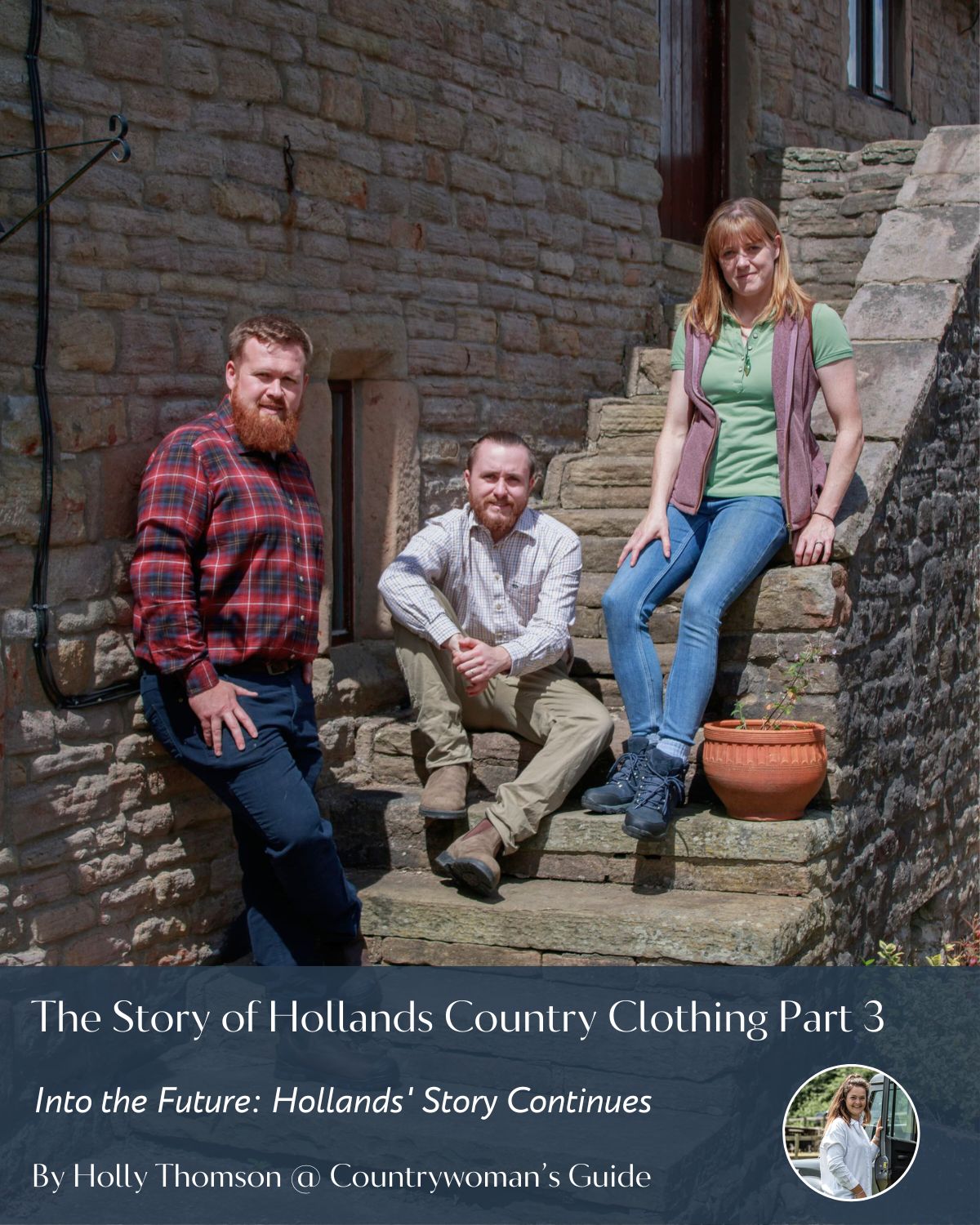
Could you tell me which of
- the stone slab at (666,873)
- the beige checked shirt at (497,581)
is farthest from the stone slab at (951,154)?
the stone slab at (666,873)

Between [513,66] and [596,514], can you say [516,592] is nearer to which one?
[596,514]

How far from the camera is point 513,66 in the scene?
273 inches

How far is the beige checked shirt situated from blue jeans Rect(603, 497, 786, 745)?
187 millimetres

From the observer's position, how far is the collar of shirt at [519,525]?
17.1 feet

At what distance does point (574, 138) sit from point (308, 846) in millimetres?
4289

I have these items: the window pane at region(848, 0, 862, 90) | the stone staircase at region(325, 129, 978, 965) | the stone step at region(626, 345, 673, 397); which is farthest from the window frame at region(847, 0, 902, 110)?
the stone staircase at region(325, 129, 978, 965)

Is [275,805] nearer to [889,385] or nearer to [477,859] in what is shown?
[477,859]

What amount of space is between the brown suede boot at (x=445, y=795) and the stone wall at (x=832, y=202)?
4.95m

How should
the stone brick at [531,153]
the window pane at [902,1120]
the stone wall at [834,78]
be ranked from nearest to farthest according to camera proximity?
the window pane at [902,1120] → the stone brick at [531,153] → the stone wall at [834,78]

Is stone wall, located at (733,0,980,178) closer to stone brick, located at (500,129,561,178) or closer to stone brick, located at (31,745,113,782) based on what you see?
stone brick, located at (500,129,561,178)

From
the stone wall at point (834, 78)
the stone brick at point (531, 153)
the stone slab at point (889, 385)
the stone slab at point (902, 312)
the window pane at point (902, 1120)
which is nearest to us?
the window pane at point (902, 1120)

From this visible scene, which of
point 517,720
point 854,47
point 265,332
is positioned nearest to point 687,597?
point 517,720

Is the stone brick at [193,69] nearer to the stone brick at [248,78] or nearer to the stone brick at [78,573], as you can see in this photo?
the stone brick at [248,78]

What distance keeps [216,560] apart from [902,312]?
3354 millimetres
